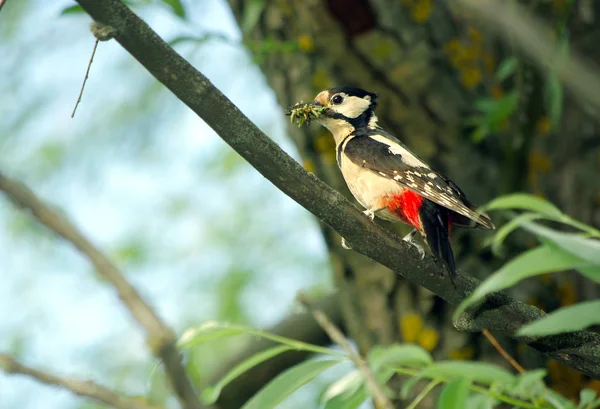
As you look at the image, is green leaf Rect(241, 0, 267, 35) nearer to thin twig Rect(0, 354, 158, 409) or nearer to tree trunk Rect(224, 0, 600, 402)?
tree trunk Rect(224, 0, 600, 402)

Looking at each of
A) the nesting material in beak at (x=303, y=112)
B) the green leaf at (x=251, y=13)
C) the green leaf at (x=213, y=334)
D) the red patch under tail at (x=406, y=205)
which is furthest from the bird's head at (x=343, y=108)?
the green leaf at (x=213, y=334)

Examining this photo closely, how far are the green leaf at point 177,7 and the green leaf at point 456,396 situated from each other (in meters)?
2.39

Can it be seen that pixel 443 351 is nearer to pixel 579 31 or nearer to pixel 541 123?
pixel 541 123

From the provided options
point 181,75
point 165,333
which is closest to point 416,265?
point 181,75

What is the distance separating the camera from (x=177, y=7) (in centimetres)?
357

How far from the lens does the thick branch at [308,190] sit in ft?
6.40

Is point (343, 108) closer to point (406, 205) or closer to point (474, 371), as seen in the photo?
point (406, 205)

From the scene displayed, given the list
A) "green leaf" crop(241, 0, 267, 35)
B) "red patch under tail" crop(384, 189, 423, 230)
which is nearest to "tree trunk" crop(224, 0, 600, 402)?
"green leaf" crop(241, 0, 267, 35)

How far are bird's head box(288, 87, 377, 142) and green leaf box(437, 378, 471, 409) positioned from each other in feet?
7.58

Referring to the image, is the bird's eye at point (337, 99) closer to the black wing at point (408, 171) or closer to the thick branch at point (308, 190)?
the black wing at point (408, 171)

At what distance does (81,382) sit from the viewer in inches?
63.0

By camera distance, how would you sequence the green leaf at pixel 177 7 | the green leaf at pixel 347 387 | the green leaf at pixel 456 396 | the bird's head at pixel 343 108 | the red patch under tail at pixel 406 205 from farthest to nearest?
the bird's head at pixel 343 108
the green leaf at pixel 177 7
the red patch under tail at pixel 406 205
the green leaf at pixel 347 387
the green leaf at pixel 456 396

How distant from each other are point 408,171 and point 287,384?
1.51 meters

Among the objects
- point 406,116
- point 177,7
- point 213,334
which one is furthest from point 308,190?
point 406,116
